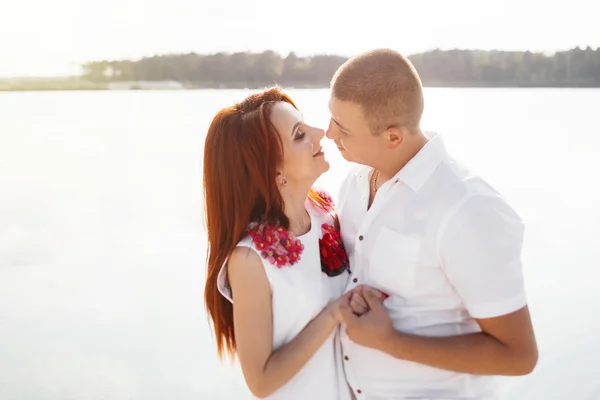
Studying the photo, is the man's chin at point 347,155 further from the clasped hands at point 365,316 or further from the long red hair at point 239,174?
the clasped hands at point 365,316

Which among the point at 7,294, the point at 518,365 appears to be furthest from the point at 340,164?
the point at 518,365

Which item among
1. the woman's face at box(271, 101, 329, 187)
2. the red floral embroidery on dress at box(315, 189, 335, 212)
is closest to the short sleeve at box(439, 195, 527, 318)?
the woman's face at box(271, 101, 329, 187)

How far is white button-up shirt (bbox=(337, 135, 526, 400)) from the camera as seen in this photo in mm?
1448

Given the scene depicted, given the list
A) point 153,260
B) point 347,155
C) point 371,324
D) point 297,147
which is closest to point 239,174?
point 297,147

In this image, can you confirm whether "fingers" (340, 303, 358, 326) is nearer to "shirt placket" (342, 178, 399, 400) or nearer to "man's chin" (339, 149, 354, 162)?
"shirt placket" (342, 178, 399, 400)

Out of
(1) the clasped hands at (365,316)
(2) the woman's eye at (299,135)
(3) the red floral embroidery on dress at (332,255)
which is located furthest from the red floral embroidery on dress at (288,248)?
(2) the woman's eye at (299,135)

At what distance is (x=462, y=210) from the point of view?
4.83 ft

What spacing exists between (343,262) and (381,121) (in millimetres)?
416

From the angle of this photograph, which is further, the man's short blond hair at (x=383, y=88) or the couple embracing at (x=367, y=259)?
the man's short blond hair at (x=383, y=88)

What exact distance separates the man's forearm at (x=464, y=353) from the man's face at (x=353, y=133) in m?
0.45

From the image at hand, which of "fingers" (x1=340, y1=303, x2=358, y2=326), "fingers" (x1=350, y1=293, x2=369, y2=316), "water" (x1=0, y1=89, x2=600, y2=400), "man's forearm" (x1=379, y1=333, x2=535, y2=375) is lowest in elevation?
"water" (x1=0, y1=89, x2=600, y2=400)

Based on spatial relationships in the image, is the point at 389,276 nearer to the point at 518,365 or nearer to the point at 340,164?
the point at 518,365

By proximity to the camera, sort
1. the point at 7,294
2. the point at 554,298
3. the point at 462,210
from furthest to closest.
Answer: the point at 7,294
the point at 554,298
the point at 462,210

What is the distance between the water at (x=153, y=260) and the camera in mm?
3584
